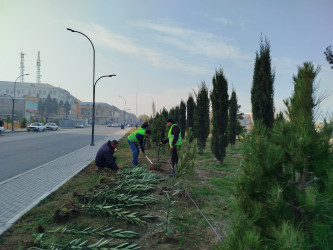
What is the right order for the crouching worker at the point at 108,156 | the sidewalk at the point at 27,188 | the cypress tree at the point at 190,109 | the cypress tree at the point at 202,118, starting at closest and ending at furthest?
the sidewalk at the point at 27,188
the crouching worker at the point at 108,156
the cypress tree at the point at 202,118
the cypress tree at the point at 190,109

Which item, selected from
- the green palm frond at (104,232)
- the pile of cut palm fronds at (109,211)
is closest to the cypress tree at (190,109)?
the pile of cut palm fronds at (109,211)

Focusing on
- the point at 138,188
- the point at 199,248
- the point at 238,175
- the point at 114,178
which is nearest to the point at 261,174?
the point at 238,175

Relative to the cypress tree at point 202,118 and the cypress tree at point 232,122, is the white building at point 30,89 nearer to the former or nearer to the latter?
the cypress tree at point 232,122

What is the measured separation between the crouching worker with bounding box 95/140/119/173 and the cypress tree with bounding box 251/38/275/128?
4963 millimetres

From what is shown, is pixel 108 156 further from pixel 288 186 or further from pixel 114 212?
pixel 288 186

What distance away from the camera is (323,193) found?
1491 mm

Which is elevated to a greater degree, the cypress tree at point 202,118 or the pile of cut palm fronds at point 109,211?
the cypress tree at point 202,118

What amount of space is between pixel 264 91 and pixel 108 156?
5745 millimetres

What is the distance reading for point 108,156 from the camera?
7.53 meters

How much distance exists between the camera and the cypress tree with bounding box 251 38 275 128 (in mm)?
8665

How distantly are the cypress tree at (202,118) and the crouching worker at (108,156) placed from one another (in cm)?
816

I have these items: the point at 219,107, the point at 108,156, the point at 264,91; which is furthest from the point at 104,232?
the point at 219,107

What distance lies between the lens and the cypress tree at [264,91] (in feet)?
28.4

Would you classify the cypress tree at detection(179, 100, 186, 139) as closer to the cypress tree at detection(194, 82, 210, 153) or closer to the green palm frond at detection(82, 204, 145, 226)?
the cypress tree at detection(194, 82, 210, 153)
